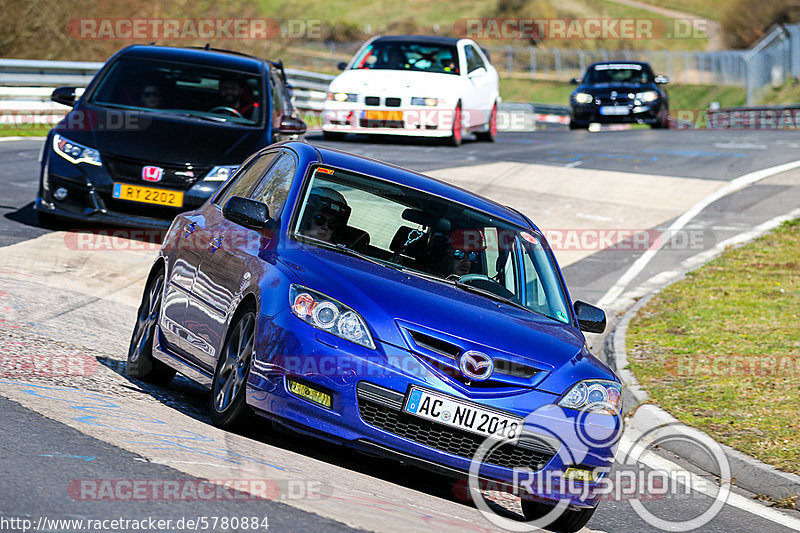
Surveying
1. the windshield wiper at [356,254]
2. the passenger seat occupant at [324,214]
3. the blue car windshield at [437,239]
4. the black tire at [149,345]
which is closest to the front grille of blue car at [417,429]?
the windshield wiper at [356,254]

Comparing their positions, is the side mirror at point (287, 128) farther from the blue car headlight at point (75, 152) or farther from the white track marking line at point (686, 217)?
the white track marking line at point (686, 217)

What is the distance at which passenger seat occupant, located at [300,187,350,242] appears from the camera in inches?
262

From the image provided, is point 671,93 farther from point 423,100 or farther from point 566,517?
point 566,517

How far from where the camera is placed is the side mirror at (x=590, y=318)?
7.10 meters

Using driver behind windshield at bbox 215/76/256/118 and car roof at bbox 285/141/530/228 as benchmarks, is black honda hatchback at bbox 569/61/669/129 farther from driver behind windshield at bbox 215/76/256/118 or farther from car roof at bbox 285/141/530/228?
car roof at bbox 285/141/530/228

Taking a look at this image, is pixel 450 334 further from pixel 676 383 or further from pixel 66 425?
pixel 676 383

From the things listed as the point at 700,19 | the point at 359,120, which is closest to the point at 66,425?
the point at 359,120

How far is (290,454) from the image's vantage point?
5965 millimetres

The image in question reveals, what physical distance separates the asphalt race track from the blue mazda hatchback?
0.28 m

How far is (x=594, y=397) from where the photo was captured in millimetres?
5969

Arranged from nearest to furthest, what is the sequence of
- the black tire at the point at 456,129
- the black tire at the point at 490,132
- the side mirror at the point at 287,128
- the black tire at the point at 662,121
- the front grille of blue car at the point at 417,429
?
1. the front grille of blue car at the point at 417,429
2. the side mirror at the point at 287,128
3. the black tire at the point at 456,129
4. the black tire at the point at 490,132
5. the black tire at the point at 662,121

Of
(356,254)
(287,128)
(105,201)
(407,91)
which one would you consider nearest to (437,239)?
(356,254)

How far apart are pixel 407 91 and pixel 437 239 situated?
14.2m

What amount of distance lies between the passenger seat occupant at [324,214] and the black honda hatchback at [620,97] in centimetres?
2242
